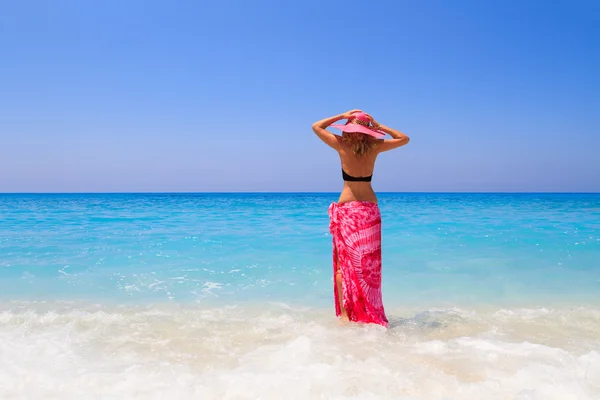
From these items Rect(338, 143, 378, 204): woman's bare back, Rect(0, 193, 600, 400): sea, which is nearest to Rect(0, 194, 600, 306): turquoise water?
Rect(0, 193, 600, 400): sea

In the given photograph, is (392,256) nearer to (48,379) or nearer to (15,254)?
(48,379)

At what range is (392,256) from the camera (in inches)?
323

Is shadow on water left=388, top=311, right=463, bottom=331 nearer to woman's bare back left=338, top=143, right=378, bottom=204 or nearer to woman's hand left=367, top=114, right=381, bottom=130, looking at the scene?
woman's bare back left=338, top=143, right=378, bottom=204

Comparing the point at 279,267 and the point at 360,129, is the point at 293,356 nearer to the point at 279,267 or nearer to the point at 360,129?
the point at 360,129

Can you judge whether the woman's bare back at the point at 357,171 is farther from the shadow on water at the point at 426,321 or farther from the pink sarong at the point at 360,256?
the shadow on water at the point at 426,321

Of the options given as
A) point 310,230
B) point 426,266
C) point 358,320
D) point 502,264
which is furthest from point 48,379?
point 310,230

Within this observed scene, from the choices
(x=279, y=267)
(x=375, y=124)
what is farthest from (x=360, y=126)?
(x=279, y=267)

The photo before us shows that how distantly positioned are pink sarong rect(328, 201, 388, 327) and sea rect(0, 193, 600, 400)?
18 cm

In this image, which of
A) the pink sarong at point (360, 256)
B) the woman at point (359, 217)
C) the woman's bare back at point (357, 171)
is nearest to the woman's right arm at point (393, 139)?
the woman at point (359, 217)

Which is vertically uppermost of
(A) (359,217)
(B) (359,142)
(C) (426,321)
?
(B) (359,142)

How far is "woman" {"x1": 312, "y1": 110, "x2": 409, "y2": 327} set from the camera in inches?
149

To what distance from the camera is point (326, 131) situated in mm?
3844

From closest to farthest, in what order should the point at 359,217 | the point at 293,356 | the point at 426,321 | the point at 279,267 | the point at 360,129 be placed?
the point at 293,356, the point at 360,129, the point at 359,217, the point at 426,321, the point at 279,267

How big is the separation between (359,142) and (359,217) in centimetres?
65
